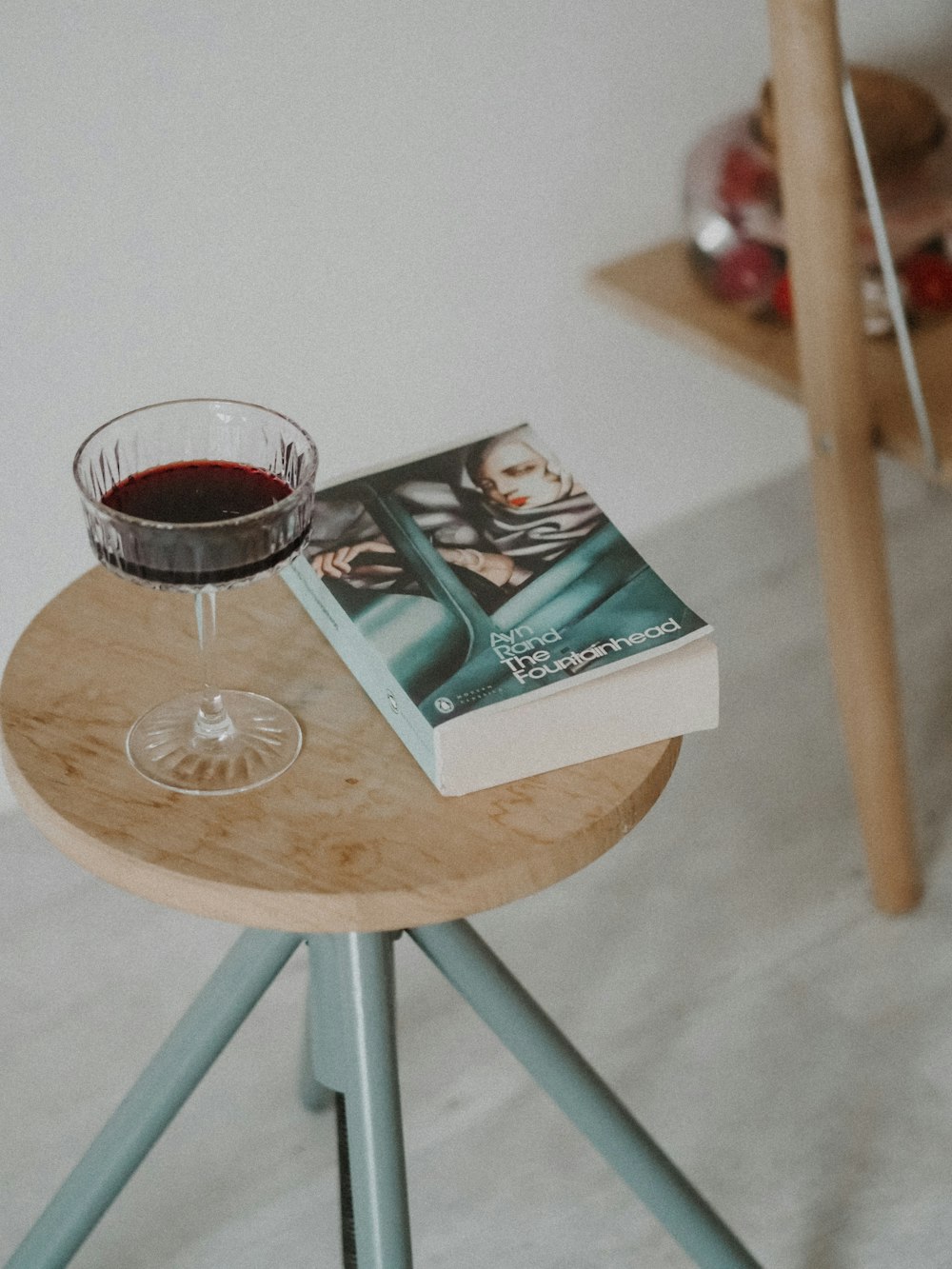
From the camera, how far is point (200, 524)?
0.65m

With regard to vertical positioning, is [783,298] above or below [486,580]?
below

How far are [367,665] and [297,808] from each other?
0.26 feet

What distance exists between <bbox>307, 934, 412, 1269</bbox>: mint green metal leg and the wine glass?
112mm

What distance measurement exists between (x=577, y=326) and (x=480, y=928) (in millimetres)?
633

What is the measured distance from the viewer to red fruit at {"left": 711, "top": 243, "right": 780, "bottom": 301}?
1.30m

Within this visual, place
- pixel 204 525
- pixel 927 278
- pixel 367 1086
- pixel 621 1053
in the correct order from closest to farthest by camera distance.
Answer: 1. pixel 204 525
2. pixel 367 1086
3. pixel 621 1053
4. pixel 927 278

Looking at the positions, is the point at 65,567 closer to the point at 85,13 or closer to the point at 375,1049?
the point at 85,13

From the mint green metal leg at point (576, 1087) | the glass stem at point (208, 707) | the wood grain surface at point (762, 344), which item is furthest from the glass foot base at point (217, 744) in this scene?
the wood grain surface at point (762, 344)

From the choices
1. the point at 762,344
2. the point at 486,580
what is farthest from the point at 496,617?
the point at 762,344

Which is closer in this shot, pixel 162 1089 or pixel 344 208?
pixel 162 1089

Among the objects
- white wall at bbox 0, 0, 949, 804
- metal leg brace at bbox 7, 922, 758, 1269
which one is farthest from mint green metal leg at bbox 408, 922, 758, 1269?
white wall at bbox 0, 0, 949, 804

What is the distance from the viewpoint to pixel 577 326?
153 cm

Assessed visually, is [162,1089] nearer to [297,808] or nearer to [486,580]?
[297,808]

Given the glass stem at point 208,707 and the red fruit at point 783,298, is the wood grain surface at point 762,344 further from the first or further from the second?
the glass stem at point 208,707
